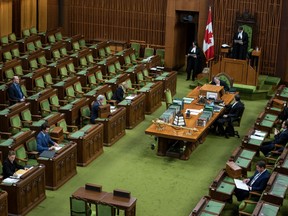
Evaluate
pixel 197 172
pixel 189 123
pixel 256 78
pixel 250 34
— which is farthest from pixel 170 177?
pixel 250 34

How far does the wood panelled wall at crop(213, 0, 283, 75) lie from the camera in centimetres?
2094

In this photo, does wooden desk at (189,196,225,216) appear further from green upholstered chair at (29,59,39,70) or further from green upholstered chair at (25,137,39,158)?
green upholstered chair at (29,59,39,70)

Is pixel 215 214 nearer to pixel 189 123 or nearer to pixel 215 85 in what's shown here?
pixel 189 123

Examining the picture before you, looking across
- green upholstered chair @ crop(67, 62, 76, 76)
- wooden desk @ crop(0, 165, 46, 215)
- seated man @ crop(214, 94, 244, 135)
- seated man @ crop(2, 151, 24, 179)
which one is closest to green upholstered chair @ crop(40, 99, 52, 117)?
green upholstered chair @ crop(67, 62, 76, 76)

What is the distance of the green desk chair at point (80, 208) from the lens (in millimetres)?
10719

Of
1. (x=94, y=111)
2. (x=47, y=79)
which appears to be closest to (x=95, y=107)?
(x=94, y=111)

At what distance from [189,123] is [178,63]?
8.37 metres

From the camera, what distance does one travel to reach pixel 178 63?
75.8 feet

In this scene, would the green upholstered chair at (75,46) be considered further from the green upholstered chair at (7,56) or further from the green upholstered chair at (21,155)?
the green upholstered chair at (21,155)

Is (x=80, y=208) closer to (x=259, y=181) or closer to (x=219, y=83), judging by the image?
(x=259, y=181)

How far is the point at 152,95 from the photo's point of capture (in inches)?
691

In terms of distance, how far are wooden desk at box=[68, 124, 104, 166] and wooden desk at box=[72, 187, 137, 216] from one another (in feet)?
8.88

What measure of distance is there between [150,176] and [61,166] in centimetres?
Answer: 203

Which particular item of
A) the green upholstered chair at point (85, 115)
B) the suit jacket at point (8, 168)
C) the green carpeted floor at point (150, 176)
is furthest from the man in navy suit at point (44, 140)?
the green upholstered chair at point (85, 115)
